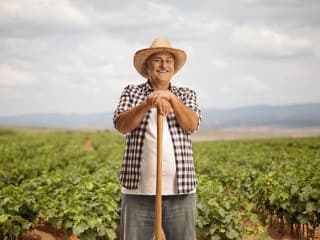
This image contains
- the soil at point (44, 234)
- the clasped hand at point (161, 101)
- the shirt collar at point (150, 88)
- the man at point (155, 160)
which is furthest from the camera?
the soil at point (44, 234)

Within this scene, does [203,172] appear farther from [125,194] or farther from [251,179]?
[125,194]

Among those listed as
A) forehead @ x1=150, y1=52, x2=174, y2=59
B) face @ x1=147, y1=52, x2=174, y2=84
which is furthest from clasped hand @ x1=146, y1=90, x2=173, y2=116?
forehead @ x1=150, y1=52, x2=174, y2=59

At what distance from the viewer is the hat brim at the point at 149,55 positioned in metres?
3.34

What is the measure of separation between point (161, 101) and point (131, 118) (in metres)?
0.28

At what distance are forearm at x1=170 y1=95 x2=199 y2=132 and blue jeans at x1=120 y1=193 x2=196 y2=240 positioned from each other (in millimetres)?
562

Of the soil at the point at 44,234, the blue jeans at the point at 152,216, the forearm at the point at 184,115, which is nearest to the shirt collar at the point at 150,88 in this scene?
the forearm at the point at 184,115

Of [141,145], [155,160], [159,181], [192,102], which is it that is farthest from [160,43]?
[159,181]

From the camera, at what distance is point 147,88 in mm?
3455

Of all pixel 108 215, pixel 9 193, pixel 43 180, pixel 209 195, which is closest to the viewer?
pixel 108 215

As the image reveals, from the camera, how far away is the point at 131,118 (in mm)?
3188

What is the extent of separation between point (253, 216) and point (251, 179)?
12.6 ft

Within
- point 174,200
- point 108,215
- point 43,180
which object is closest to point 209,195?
point 108,215

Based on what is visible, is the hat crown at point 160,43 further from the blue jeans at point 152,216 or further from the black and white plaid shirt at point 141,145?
the blue jeans at point 152,216

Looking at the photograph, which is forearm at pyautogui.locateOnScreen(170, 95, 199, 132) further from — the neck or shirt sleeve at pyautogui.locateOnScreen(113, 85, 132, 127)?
shirt sleeve at pyautogui.locateOnScreen(113, 85, 132, 127)
